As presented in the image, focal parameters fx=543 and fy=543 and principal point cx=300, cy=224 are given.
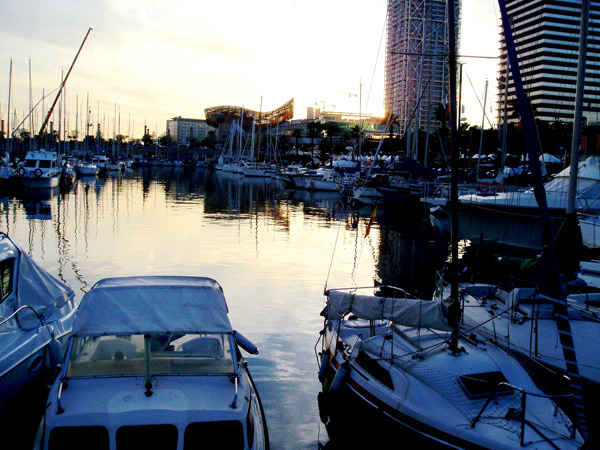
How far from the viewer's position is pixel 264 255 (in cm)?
2922

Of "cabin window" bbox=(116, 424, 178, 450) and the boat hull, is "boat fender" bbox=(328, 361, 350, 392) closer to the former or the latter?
"cabin window" bbox=(116, 424, 178, 450)

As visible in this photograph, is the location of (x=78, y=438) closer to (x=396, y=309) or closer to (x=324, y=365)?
(x=324, y=365)

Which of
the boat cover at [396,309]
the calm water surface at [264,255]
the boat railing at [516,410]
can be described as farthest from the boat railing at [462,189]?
the boat railing at [516,410]

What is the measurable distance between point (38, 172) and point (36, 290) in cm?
5525

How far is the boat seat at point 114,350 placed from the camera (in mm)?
8109

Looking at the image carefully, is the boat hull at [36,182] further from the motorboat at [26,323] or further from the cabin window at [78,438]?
the cabin window at [78,438]

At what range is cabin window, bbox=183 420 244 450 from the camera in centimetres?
695

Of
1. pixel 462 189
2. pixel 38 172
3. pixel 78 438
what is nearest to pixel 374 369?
pixel 78 438

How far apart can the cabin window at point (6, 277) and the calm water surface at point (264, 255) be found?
5904 mm

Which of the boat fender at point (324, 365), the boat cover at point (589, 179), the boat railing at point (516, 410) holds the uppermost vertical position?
the boat cover at point (589, 179)

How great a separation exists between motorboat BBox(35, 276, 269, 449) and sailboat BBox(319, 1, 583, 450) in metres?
2.70

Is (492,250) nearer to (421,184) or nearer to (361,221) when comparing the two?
(361,221)

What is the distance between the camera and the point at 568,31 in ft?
190

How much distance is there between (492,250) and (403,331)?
74.1ft
